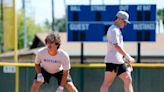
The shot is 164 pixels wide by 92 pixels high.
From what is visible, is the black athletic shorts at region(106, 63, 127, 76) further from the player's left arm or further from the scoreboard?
the scoreboard

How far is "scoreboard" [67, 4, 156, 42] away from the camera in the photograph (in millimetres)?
16766

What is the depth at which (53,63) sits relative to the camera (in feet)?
32.8

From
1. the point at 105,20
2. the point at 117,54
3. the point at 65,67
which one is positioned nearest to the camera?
the point at 65,67

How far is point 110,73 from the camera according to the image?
1098cm

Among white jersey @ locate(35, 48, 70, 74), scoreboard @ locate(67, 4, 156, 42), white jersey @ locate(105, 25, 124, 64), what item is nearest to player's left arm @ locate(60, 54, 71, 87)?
white jersey @ locate(35, 48, 70, 74)

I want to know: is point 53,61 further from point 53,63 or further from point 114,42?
point 114,42

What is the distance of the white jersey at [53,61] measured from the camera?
989 centimetres

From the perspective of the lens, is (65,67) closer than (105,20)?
Result: Yes

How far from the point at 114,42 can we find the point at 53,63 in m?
1.29

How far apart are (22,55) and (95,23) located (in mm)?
28348

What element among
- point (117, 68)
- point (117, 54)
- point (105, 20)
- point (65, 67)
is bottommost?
point (117, 68)

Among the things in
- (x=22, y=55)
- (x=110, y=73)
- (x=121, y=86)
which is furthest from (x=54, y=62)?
(x=22, y=55)

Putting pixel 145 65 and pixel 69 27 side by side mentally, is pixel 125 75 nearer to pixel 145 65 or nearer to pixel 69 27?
pixel 145 65

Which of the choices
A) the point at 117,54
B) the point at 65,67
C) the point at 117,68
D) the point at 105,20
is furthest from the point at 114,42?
the point at 105,20
